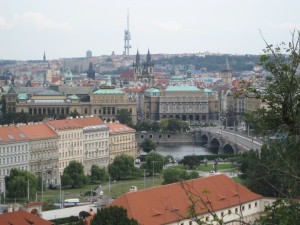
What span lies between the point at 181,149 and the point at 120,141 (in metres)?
20.8

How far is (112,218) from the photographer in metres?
28.2

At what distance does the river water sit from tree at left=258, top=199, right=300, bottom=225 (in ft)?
228

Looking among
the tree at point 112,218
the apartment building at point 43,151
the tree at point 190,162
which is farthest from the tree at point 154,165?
the tree at point 112,218

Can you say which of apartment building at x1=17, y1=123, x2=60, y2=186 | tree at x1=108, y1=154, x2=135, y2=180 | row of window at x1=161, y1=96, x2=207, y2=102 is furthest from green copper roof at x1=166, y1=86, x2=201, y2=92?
tree at x1=108, y1=154, x2=135, y2=180

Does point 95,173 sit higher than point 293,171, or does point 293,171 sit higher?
point 293,171

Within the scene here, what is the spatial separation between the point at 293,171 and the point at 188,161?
53878 millimetres

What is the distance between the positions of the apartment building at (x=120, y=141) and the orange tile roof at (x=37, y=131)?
25.6ft

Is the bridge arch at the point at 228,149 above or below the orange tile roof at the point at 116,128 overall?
below

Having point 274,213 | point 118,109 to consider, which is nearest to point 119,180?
point 274,213

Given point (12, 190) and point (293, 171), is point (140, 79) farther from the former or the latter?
point (293, 171)

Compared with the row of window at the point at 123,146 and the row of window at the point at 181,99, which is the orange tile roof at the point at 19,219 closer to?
the row of window at the point at 123,146

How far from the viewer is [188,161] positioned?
67.6m

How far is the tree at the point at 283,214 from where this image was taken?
13.5 meters

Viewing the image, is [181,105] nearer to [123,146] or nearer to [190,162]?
[123,146]
